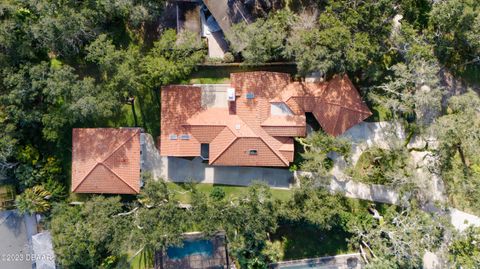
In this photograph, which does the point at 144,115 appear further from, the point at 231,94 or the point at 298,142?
the point at 298,142

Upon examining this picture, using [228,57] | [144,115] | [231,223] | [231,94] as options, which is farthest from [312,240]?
[144,115]

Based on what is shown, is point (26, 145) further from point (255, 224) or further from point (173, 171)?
point (255, 224)

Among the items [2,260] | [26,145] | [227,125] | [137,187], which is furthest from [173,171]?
[2,260]

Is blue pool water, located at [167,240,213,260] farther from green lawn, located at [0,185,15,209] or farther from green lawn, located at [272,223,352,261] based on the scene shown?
green lawn, located at [0,185,15,209]

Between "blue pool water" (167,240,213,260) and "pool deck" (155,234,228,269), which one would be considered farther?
"blue pool water" (167,240,213,260)

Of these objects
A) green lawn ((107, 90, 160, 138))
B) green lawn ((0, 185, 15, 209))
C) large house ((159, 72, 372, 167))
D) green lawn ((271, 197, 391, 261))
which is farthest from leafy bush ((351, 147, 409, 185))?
green lawn ((0, 185, 15, 209))

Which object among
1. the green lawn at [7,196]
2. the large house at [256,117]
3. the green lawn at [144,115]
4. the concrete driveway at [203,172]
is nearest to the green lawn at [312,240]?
the concrete driveway at [203,172]
